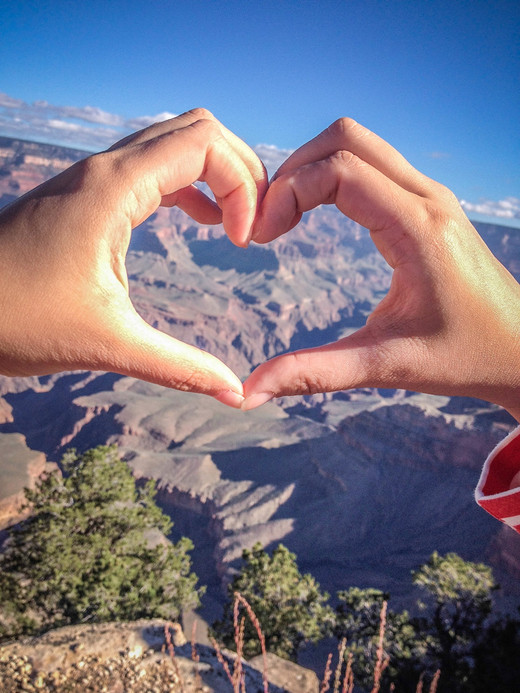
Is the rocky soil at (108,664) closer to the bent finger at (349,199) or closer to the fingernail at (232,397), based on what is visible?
the fingernail at (232,397)

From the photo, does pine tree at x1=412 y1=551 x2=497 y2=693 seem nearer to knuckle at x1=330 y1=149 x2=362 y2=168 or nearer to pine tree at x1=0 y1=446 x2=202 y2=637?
pine tree at x1=0 y1=446 x2=202 y2=637

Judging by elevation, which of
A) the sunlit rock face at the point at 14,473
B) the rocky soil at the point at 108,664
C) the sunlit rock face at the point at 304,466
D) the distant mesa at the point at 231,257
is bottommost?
the sunlit rock face at the point at 14,473

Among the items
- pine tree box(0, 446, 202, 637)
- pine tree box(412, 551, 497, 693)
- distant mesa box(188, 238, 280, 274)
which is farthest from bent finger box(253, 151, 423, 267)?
distant mesa box(188, 238, 280, 274)

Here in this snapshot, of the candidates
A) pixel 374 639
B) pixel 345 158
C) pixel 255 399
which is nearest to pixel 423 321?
pixel 255 399

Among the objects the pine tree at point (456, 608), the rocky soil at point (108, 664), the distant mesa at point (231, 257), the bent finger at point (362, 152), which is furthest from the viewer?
the distant mesa at point (231, 257)

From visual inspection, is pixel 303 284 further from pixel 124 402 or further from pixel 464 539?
pixel 464 539

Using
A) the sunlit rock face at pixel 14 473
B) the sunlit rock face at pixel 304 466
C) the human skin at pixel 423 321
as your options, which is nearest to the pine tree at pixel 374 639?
the human skin at pixel 423 321
